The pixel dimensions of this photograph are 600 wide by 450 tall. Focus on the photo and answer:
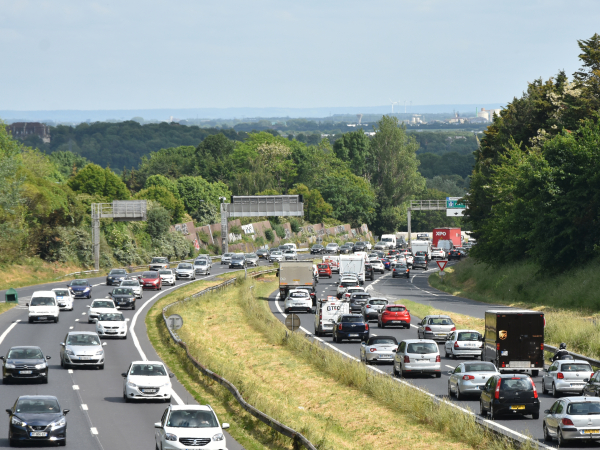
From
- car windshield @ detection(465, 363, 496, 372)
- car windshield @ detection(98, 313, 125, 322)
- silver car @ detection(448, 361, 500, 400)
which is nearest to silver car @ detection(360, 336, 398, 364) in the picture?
silver car @ detection(448, 361, 500, 400)

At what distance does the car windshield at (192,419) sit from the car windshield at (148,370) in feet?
27.3

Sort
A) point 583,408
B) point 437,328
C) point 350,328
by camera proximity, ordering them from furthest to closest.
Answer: point 350,328 → point 437,328 → point 583,408

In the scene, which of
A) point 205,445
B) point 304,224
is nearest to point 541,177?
point 205,445

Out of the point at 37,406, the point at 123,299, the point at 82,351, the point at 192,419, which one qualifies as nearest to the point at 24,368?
the point at 82,351

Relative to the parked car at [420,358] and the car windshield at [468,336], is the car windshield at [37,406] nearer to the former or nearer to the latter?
the parked car at [420,358]

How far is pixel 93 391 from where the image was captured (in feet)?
103

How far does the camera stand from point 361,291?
6431 cm

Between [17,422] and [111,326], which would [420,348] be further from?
[111,326]

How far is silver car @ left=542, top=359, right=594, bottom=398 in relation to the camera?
95.1 ft

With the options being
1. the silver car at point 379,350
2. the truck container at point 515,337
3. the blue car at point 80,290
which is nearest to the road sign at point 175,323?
the silver car at point 379,350

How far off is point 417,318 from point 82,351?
91.5 ft

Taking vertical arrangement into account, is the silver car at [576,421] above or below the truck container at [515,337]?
above

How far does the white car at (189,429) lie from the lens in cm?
2070

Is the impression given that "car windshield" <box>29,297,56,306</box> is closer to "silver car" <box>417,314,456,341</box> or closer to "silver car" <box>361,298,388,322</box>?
"silver car" <box>361,298,388,322</box>
